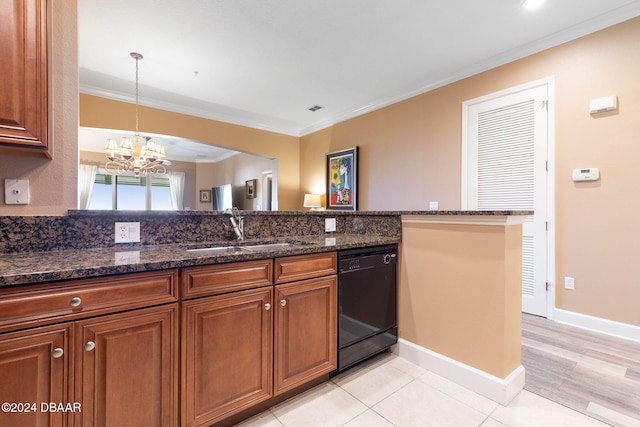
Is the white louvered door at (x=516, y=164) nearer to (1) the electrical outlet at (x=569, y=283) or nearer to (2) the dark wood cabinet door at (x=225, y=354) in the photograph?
(1) the electrical outlet at (x=569, y=283)

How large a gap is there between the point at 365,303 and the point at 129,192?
7502 millimetres

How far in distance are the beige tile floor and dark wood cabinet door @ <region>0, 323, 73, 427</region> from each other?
85cm

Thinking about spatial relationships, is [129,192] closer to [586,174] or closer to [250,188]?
[250,188]

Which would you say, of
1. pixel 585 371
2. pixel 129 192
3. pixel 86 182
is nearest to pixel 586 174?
pixel 585 371

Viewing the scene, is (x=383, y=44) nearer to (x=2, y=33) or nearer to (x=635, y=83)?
(x=635, y=83)

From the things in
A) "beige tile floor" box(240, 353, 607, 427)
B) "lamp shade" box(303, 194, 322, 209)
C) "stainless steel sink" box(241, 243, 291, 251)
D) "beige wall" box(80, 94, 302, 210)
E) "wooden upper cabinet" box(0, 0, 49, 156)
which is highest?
"beige wall" box(80, 94, 302, 210)

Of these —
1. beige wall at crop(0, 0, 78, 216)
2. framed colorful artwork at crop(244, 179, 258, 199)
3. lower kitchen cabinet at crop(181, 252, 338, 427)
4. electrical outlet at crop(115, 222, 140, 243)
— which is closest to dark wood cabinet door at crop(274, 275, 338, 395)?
lower kitchen cabinet at crop(181, 252, 338, 427)

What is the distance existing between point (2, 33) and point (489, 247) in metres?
2.47

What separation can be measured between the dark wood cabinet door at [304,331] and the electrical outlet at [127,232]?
0.83 m

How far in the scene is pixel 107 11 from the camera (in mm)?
2496

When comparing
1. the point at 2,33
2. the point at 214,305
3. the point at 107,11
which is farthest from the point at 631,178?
the point at 107,11

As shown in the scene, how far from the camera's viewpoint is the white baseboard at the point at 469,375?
5.32 feet

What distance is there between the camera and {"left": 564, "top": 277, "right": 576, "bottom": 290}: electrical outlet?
8.74 ft

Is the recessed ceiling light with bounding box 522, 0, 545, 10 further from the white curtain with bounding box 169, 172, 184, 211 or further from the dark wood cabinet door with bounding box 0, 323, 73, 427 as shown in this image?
the white curtain with bounding box 169, 172, 184, 211
